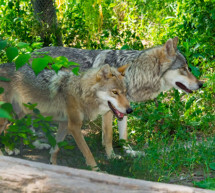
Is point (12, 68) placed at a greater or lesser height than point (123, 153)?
greater

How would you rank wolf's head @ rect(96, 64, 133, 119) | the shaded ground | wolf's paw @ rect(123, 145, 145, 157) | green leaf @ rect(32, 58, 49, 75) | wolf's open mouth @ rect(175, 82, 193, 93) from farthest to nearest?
wolf's open mouth @ rect(175, 82, 193, 93) → wolf's paw @ rect(123, 145, 145, 157) → wolf's head @ rect(96, 64, 133, 119) → the shaded ground → green leaf @ rect(32, 58, 49, 75)

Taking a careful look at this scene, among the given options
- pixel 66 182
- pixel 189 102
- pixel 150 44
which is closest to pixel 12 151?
pixel 189 102

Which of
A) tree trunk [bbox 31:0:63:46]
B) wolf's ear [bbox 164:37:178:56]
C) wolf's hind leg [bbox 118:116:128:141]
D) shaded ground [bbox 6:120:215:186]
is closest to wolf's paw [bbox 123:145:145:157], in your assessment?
shaded ground [bbox 6:120:215:186]

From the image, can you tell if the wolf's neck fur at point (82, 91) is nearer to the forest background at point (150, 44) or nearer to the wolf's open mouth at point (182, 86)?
the forest background at point (150, 44)

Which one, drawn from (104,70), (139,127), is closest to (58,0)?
(139,127)

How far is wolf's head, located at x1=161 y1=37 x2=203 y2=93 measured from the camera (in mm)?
5180

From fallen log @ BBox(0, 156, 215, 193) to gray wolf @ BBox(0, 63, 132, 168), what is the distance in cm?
196

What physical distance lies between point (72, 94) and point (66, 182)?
2299mm

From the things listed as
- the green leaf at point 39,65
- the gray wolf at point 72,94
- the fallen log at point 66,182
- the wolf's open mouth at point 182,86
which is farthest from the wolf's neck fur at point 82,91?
the fallen log at point 66,182

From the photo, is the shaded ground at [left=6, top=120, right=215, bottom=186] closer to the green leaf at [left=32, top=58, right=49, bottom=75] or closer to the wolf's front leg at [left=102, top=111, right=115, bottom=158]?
the wolf's front leg at [left=102, top=111, right=115, bottom=158]

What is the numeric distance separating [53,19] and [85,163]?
4.51m

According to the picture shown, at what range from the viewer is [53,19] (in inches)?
323

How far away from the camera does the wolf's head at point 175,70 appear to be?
204 inches

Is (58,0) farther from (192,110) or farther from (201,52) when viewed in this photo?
(192,110)
